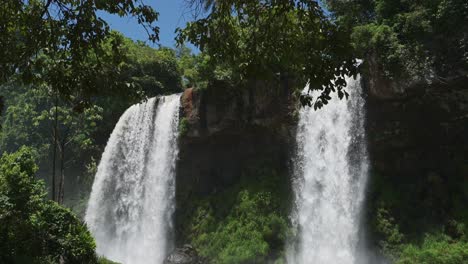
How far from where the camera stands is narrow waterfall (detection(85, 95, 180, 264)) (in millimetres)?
20703

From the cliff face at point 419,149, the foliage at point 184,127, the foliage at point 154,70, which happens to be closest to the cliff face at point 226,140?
the foliage at point 184,127

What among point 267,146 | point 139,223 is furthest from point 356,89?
point 139,223

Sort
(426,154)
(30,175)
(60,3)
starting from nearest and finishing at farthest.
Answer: (60,3) < (30,175) < (426,154)

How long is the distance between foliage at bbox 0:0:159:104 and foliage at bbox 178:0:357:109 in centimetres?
104

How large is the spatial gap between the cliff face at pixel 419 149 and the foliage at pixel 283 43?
10.2m

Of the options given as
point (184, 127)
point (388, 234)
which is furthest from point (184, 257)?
point (388, 234)

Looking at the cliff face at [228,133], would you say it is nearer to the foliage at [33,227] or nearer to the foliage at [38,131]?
the foliage at [38,131]

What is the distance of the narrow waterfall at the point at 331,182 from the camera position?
16422 mm

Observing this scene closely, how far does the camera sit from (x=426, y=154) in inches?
659

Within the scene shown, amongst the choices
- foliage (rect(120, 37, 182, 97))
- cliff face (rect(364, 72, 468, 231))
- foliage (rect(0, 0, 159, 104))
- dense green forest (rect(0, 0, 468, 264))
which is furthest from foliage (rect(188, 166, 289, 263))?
foliage (rect(0, 0, 159, 104))

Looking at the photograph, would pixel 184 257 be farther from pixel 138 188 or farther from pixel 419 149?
pixel 419 149

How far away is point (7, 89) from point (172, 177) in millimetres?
21715

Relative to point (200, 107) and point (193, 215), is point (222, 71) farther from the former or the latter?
point (193, 215)

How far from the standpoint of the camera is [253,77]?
5980 millimetres
